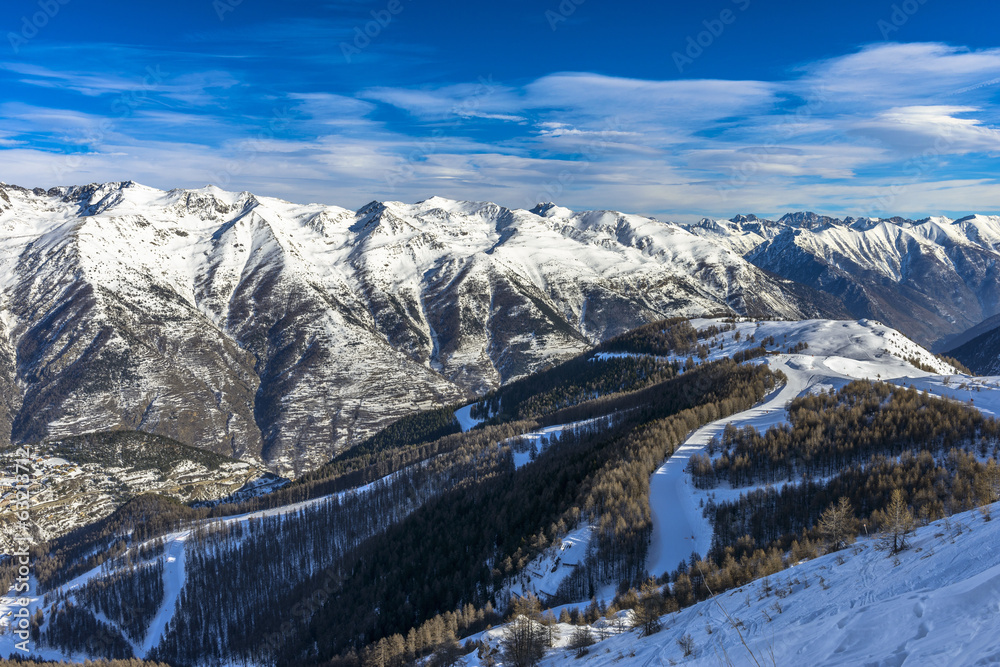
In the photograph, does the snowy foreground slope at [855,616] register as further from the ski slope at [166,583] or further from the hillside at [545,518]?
the ski slope at [166,583]

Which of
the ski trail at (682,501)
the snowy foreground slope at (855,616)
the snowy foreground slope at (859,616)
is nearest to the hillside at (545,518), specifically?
the ski trail at (682,501)

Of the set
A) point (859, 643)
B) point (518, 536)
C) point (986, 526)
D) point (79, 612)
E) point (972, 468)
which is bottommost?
point (79, 612)

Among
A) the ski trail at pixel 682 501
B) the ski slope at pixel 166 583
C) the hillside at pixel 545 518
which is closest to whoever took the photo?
the hillside at pixel 545 518

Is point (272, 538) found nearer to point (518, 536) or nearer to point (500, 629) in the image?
point (518, 536)

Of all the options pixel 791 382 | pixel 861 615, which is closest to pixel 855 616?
pixel 861 615

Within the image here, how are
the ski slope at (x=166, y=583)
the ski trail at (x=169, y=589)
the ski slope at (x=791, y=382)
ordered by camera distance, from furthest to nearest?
the ski slope at (x=166, y=583)
the ski trail at (x=169, y=589)
the ski slope at (x=791, y=382)

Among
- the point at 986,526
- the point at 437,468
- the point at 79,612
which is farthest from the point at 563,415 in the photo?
the point at 986,526

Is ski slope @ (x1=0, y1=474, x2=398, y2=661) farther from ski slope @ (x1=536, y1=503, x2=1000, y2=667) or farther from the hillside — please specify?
ski slope @ (x1=536, y1=503, x2=1000, y2=667)

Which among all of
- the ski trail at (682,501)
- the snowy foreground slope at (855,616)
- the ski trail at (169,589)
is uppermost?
the snowy foreground slope at (855,616)
